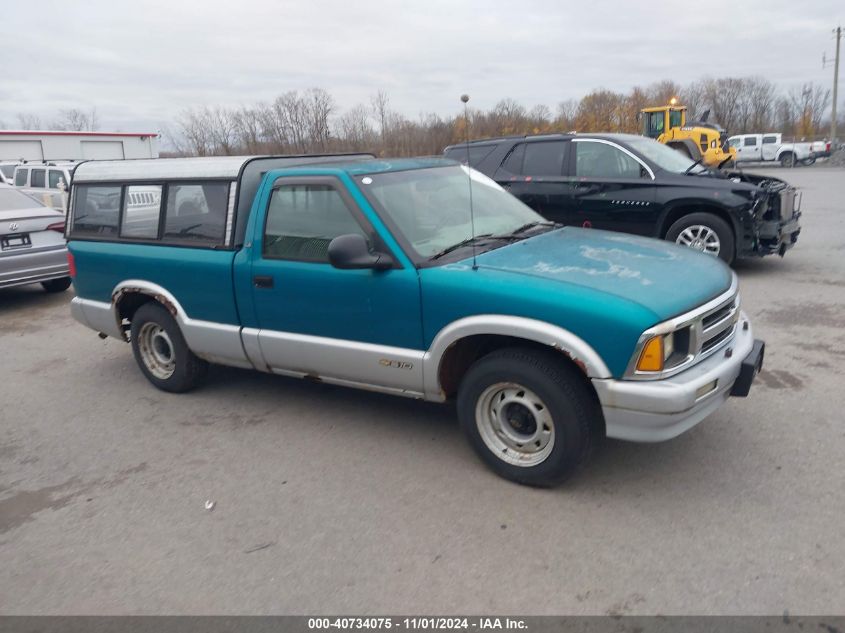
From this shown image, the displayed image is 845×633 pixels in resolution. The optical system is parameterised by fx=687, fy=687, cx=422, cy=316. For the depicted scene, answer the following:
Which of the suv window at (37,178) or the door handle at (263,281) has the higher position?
the suv window at (37,178)

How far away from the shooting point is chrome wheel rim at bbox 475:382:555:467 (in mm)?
3717

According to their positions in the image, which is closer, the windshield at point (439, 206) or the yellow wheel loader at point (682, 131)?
the windshield at point (439, 206)

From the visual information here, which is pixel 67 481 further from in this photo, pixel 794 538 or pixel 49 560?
pixel 794 538

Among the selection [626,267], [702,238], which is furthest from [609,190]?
[626,267]

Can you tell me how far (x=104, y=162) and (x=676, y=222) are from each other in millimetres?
6509

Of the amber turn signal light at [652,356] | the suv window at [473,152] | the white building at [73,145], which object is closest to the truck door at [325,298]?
the amber turn signal light at [652,356]

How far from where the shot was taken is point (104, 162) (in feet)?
19.4

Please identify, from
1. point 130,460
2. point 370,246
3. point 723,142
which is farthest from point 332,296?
point 723,142

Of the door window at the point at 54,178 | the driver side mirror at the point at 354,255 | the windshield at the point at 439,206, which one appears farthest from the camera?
the door window at the point at 54,178

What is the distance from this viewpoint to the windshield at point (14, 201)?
9180 millimetres

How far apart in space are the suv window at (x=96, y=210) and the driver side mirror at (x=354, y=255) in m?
2.73

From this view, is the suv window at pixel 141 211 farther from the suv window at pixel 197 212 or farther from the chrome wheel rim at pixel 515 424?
the chrome wheel rim at pixel 515 424

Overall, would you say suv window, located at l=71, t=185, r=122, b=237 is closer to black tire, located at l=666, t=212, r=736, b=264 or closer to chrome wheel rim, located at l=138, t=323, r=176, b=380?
chrome wheel rim, located at l=138, t=323, r=176, b=380

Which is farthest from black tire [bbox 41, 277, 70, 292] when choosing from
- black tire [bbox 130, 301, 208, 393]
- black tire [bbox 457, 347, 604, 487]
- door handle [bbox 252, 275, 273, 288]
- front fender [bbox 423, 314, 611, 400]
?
black tire [bbox 457, 347, 604, 487]
